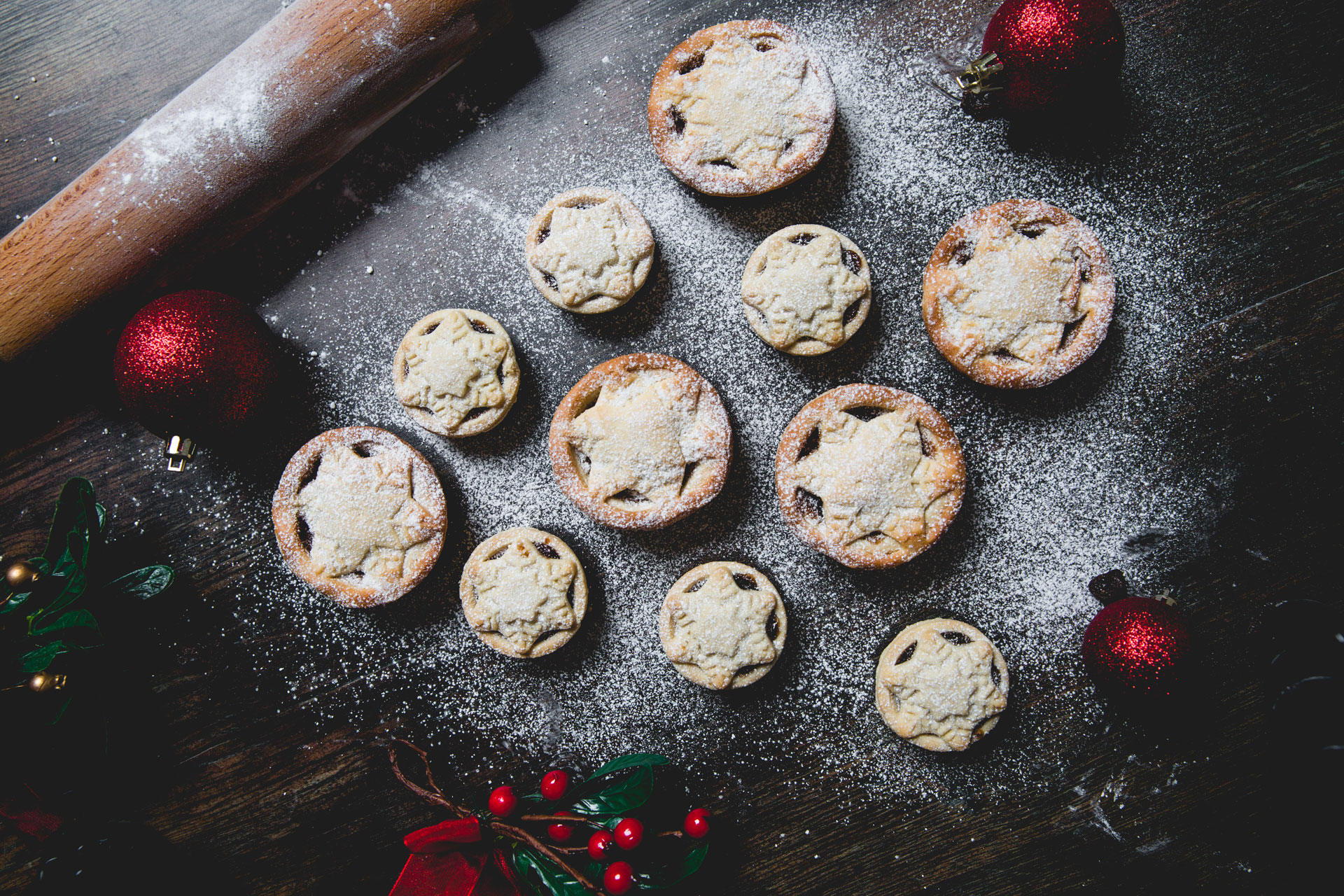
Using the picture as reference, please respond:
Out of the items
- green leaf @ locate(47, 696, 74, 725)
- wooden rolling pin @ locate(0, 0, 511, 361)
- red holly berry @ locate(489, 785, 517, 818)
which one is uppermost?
wooden rolling pin @ locate(0, 0, 511, 361)

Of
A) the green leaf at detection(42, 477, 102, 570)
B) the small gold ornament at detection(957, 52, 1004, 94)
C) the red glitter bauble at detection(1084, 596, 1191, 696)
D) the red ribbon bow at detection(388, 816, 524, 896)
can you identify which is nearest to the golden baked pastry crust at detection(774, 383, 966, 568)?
the red glitter bauble at detection(1084, 596, 1191, 696)

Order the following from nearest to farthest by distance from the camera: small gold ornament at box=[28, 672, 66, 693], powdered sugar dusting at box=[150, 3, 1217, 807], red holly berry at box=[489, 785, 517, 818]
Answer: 1. small gold ornament at box=[28, 672, 66, 693]
2. red holly berry at box=[489, 785, 517, 818]
3. powdered sugar dusting at box=[150, 3, 1217, 807]

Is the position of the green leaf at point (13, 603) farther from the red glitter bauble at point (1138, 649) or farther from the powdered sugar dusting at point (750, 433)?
the red glitter bauble at point (1138, 649)

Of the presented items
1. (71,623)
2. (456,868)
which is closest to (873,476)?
(456,868)

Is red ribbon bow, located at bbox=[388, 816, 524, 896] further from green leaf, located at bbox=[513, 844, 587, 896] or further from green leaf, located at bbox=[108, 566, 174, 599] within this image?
green leaf, located at bbox=[108, 566, 174, 599]

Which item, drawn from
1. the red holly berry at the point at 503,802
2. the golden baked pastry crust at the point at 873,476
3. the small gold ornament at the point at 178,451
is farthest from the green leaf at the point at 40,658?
the golden baked pastry crust at the point at 873,476

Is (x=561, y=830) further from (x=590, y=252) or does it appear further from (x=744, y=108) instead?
(x=744, y=108)
